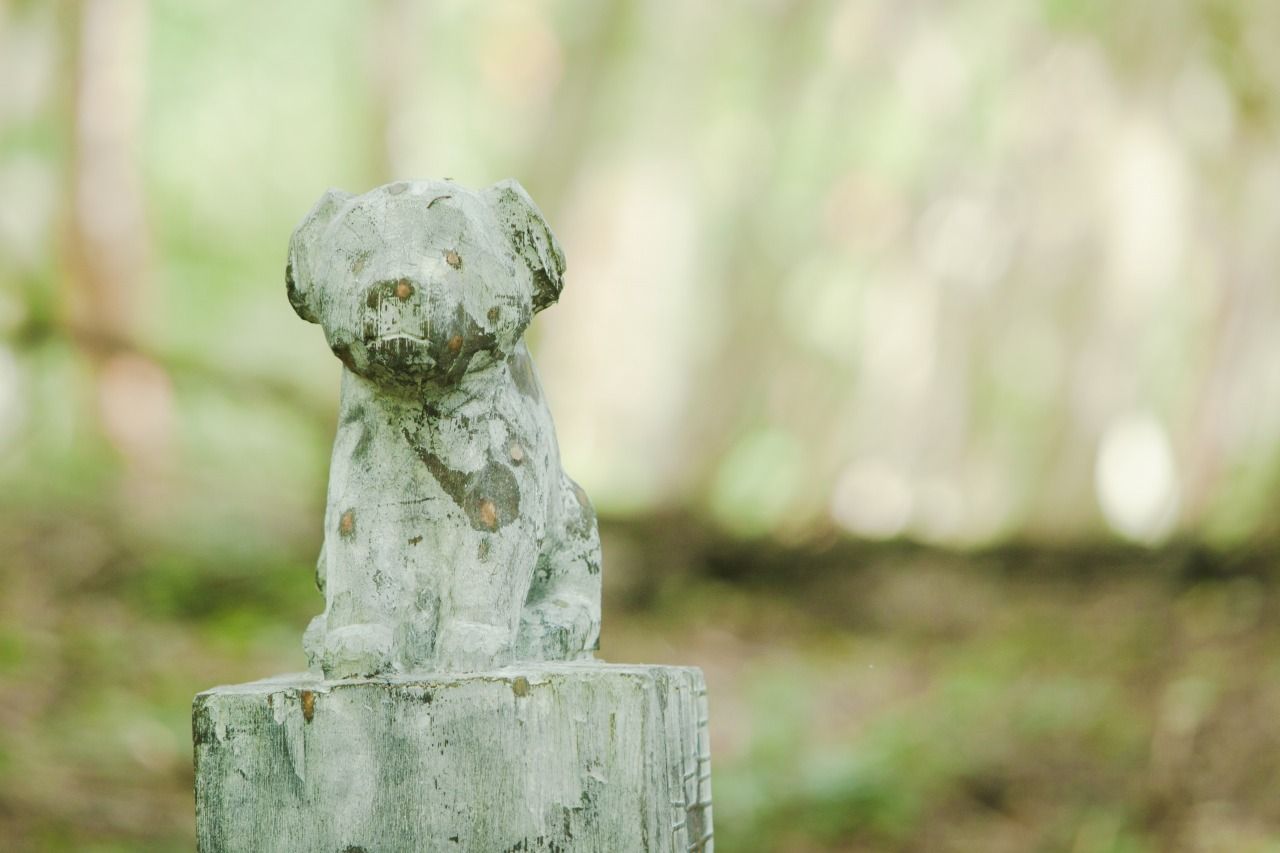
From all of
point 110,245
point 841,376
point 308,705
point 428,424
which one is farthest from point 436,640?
point 110,245

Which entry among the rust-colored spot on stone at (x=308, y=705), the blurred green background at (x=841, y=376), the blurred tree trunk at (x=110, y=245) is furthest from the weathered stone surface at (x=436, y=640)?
the blurred tree trunk at (x=110, y=245)

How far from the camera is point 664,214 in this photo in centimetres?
1105

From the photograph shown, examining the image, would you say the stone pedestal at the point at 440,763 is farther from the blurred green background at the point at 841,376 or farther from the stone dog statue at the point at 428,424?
the blurred green background at the point at 841,376

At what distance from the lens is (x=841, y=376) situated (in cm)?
1004

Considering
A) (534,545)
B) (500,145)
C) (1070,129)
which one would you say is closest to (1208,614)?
(1070,129)

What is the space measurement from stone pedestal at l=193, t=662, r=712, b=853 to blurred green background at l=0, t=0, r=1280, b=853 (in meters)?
4.26

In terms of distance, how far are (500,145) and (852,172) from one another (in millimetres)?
5058

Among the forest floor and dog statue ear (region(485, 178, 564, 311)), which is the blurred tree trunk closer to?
the forest floor

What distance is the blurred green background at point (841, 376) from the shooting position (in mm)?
7918

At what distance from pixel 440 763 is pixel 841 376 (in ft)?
24.5

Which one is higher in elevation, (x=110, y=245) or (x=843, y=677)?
(x=110, y=245)

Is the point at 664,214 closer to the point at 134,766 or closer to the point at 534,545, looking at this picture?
the point at 134,766

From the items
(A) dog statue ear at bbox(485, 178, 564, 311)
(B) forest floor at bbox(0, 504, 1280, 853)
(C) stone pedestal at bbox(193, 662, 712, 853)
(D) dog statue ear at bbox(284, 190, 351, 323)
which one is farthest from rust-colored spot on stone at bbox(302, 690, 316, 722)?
(B) forest floor at bbox(0, 504, 1280, 853)

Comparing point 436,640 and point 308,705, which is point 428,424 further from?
point 308,705
